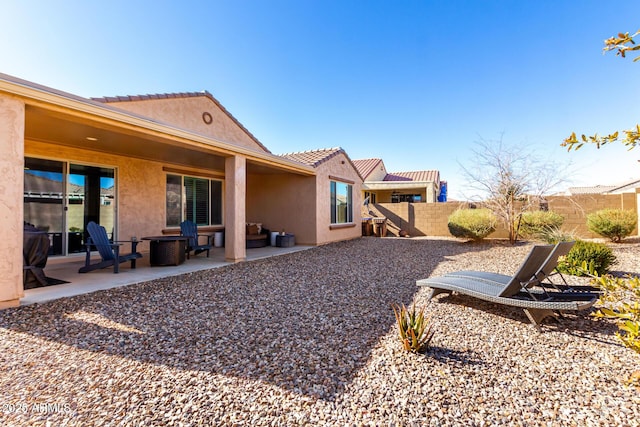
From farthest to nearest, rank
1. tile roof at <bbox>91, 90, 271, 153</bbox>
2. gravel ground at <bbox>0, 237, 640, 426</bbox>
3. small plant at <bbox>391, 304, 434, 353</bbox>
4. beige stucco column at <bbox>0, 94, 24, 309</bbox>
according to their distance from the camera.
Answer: tile roof at <bbox>91, 90, 271, 153</bbox> < beige stucco column at <bbox>0, 94, 24, 309</bbox> < small plant at <bbox>391, 304, 434, 353</bbox> < gravel ground at <bbox>0, 237, 640, 426</bbox>

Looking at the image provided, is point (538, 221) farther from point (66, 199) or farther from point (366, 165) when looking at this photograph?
point (66, 199)

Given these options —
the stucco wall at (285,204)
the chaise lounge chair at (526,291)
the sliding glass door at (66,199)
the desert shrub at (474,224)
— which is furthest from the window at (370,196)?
the chaise lounge chair at (526,291)

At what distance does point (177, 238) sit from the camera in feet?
24.2

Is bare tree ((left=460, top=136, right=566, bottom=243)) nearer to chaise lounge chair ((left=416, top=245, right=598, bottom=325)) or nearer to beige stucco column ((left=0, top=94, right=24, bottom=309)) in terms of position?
chaise lounge chair ((left=416, top=245, right=598, bottom=325))

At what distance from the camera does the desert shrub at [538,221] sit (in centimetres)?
1134

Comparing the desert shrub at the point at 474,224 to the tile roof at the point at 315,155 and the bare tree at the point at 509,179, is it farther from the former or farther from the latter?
the tile roof at the point at 315,155

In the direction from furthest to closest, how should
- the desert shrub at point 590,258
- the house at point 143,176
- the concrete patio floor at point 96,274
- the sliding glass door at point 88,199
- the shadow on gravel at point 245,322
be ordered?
the sliding glass door at point 88,199 → the desert shrub at point 590,258 → the concrete patio floor at point 96,274 → the house at point 143,176 → the shadow on gravel at point 245,322

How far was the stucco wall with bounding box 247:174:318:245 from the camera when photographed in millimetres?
11320

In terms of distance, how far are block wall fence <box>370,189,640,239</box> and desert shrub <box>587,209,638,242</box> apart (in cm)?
83

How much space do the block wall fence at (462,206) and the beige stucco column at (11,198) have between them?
46.1ft

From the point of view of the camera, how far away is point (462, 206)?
13.6m

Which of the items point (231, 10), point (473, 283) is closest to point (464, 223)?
point (473, 283)

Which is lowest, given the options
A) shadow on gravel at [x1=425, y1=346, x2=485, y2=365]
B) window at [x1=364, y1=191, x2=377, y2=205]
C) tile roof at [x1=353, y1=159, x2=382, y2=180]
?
shadow on gravel at [x1=425, y1=346, x2=485, y2=365]

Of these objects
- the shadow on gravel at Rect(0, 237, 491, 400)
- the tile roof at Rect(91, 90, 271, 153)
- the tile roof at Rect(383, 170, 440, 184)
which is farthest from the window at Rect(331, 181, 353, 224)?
the tile roof at Rect(383, 170, 440, 184)
